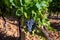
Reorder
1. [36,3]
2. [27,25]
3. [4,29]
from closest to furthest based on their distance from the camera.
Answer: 1. [36,3]
2. [27,25]
3. [4,29]

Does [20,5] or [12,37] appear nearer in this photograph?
[20,5]

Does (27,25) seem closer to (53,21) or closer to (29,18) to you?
(29,18)

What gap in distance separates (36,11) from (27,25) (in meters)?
0.34

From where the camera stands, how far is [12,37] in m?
4.13

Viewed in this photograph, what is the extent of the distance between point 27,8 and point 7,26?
9.96ft

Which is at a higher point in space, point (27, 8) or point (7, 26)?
point (27, 8)

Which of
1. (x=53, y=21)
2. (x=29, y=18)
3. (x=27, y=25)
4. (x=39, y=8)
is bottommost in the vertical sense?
(x=53, y=21)

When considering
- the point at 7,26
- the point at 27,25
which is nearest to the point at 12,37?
the point at 7,26

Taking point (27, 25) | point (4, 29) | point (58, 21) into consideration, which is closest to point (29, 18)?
point (27, 25)

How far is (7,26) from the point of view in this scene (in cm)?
457

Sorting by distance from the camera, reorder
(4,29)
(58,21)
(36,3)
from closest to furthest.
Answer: (36,3) < (4,29) < (58,21)

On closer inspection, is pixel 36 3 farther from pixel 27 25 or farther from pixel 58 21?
pixel 58 21

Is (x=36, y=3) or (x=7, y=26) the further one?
(x=7, y=26)

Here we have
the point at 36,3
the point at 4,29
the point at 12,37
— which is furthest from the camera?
the point at 4,29
